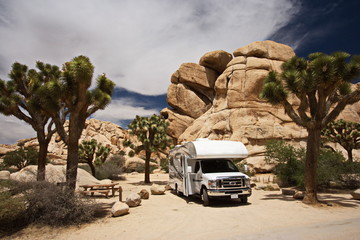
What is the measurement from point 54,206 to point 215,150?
23.0 ft

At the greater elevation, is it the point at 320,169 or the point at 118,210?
the point at 320,169

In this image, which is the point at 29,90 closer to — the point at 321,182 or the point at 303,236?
the point at 303,236

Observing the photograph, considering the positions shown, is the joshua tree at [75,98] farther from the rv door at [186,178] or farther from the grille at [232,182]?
the grille at [232,182]

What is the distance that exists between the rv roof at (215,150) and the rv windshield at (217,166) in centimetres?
60

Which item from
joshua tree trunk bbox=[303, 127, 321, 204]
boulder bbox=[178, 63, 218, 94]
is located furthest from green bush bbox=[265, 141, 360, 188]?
boulder bbox=[178, 63, 218, 94]

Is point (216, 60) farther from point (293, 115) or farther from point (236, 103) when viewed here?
point (293, 115)

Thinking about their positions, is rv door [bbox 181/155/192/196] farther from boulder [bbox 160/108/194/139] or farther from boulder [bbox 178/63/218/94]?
boulder [bbox 178/63/218/94]

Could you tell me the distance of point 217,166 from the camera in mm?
11766

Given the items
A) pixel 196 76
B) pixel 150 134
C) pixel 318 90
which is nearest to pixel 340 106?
pixel 318 90

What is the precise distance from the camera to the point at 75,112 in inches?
389

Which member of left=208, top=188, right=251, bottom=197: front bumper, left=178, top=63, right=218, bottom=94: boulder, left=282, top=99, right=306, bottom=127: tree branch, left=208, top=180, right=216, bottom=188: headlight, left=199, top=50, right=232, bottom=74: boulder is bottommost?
left=208, top=188, right=251, bottom=197: front bumper

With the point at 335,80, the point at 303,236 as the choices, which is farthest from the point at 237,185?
the point at 335,80

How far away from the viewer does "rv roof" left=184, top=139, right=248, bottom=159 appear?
11289mm

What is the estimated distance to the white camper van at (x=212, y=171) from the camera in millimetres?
10344
